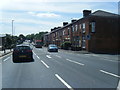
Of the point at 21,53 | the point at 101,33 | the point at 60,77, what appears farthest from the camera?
the point at 101,33

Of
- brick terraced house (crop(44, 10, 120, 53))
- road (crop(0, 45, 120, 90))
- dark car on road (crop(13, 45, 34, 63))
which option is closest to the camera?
road (crop(0, 45, 120, 90))

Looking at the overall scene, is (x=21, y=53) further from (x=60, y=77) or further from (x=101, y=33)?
(x=101, y=33)

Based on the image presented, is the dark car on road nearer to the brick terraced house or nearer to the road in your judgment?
the road

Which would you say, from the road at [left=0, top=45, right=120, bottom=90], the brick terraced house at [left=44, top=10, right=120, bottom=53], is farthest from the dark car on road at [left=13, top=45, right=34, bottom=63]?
the brick terraced house at [left=44, top=10, right=120, bottom=53]

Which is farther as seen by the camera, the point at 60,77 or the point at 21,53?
the point at 21,53

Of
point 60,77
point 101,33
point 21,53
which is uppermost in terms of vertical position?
point 101,33

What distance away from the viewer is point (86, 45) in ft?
140

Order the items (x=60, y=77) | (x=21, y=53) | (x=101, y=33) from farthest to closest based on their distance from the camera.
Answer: (x=101, y=33) → (x=21, y=53) → (x=60, y=77)

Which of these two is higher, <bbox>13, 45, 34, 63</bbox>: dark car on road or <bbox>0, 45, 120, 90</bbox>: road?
<bbox>13, 45, 34, 63</bbox>: dark car on road

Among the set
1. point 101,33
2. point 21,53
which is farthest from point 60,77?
point 101,33

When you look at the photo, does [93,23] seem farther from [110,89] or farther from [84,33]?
[110,89]

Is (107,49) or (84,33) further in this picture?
(84,33)

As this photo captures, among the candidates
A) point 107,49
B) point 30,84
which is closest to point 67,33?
point 107,49

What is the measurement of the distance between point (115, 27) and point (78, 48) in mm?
9003
